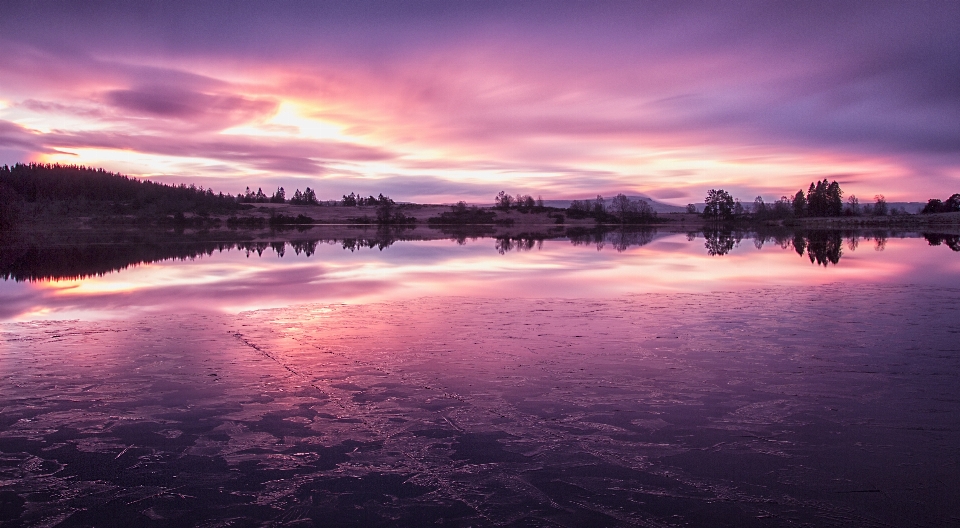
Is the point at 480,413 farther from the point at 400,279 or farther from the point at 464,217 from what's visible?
the point at 464,217

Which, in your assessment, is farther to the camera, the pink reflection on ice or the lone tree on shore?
the lone tree on shore

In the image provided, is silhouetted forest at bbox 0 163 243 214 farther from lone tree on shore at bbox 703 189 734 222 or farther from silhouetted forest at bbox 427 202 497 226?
lone tree on shore at bbox 703 189 734 222

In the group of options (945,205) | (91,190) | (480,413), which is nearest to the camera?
(480,413)

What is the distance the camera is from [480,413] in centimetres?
615

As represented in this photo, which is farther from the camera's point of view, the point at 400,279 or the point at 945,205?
the point at 945,205

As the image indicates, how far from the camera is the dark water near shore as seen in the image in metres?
4.37

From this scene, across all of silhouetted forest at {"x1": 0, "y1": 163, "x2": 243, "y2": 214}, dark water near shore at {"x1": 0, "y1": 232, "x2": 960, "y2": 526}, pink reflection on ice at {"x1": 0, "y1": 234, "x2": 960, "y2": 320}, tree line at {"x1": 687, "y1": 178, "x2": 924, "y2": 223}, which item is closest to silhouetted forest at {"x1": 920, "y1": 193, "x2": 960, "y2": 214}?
tree line at {"x1": 687, "y1": 178, "x2": 924, "y2": 223}

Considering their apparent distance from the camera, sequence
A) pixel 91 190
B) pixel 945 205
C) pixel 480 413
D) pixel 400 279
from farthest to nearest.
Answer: pixel 91 190 < pixel 945 205 < pixel 400 279 < pixel 480 413

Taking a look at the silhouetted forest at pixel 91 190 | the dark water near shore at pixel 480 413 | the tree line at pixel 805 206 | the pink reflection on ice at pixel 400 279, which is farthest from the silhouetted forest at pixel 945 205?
the silhouetted forest at pixel 91 190

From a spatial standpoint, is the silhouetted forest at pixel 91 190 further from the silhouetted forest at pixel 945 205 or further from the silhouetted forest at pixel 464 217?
the silhouetted forest at pixel 945 205

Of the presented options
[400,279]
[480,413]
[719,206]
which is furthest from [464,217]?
[480,413]

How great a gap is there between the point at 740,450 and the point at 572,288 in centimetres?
1045

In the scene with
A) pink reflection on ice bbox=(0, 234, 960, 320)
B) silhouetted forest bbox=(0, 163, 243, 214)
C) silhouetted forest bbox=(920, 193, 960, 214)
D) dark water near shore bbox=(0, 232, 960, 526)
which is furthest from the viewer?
silhouetted forest bbox=(0, 163, 243, 214)

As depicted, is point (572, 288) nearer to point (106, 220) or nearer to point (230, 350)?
point (230, 350)
